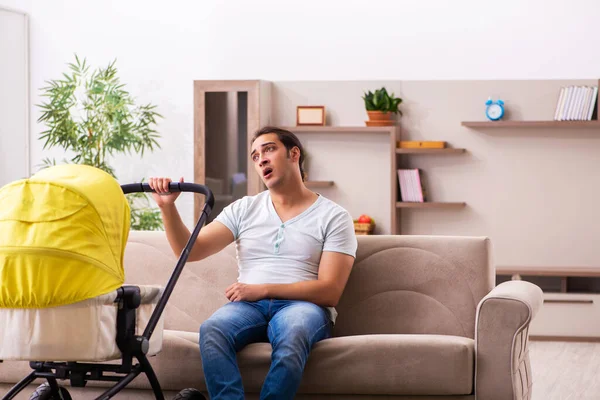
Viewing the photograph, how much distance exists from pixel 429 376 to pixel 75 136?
414 centimetres

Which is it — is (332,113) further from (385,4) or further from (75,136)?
(75,136)

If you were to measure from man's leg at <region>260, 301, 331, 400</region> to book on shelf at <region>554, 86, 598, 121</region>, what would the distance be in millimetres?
3509

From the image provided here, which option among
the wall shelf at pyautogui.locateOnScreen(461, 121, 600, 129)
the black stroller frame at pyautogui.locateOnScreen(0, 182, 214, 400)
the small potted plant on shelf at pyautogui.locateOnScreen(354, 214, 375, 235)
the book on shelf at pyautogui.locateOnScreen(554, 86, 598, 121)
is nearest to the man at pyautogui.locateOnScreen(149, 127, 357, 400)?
the black stroller frame at pyautogui.locateOnScreen(0, 182, 214, 400)

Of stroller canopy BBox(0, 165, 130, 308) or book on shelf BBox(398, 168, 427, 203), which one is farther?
book on shelf BBox(398, 168, 427, 203)

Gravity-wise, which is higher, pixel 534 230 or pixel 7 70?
pixel 7 70

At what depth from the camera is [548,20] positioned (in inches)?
242

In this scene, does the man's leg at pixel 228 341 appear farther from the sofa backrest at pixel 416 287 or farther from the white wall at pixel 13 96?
the white wall at pixel 13 96

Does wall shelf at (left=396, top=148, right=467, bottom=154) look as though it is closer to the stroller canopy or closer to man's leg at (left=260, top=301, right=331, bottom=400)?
man's leg at (left=260, top=301, right=331, bottom=400)

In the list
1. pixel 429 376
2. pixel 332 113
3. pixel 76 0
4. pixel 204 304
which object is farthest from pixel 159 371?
pixel 76 0

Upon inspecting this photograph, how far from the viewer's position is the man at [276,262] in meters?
2.74

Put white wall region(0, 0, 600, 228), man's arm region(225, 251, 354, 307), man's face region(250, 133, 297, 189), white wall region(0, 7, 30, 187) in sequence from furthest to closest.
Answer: white wall region(0, 7, 30, 187) → white wall region(0, 0, 600, 228) → man's face region(250, 133, 297, 189) → man's arm region(225, 251, 354, 307)

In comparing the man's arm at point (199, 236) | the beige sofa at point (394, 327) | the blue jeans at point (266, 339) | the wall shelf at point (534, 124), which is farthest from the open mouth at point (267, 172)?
the wall shelf at point (534, 124)

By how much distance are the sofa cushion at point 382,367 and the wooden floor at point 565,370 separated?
56.1 inches

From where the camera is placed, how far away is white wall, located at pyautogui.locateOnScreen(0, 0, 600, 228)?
20.2 ft
